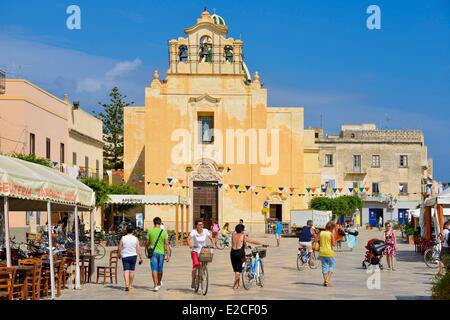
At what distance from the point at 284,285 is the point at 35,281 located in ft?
19.5

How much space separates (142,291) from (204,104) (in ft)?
133

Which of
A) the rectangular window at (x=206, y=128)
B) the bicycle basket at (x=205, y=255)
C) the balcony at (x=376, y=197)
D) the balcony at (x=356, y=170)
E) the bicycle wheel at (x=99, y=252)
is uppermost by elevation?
the rectangular window at (x=206, y=128)

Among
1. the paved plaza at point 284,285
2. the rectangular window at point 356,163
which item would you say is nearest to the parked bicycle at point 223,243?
the paved plaza at point 284,285

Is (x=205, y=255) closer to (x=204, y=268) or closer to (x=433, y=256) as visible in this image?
(x=204, y=268)

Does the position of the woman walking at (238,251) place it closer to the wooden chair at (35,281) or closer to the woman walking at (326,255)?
the woman walking at (326,255)

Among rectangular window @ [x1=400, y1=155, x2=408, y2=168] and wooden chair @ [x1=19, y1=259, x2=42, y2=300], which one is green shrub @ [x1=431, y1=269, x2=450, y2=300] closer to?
wooden chair @ [x1=19, y1=259, x2=42, y2=300]

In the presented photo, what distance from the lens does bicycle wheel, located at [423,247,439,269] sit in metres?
25.1

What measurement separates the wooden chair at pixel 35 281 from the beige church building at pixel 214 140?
41.1 meters

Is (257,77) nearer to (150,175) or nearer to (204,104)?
(204,104)

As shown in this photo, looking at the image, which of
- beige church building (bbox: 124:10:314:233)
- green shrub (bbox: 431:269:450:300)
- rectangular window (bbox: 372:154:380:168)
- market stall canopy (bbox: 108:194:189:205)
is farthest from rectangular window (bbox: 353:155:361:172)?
Result: green shrub (bbox: 431:269:450:300)

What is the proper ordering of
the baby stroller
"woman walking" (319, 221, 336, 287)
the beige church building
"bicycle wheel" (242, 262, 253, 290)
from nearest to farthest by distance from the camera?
"bicycle wheel" (242, 262, 253, 290) < "woman walking" (319, 221, 336, 287) < the baby stroller < the beige church building

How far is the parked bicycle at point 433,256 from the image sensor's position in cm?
2505

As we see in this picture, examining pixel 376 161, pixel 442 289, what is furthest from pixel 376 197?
pixel 442 289

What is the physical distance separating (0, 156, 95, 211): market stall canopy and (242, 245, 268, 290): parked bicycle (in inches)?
142
